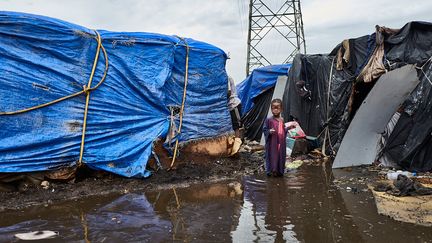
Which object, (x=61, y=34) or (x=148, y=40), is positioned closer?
(x=61, y=34)

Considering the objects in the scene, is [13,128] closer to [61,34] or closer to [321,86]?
[61,34]

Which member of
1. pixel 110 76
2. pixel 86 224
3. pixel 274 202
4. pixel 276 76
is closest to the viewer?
pixel 86 224

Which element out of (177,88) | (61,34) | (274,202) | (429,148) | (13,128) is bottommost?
(274,202)

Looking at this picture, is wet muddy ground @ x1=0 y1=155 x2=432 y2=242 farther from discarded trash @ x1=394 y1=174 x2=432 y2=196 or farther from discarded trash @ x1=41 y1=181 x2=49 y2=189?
discarded trash @ x1=41 y1=181 x2=49 y2=189

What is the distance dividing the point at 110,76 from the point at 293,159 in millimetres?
4755

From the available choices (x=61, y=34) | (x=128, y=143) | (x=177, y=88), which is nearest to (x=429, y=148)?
(x=177, y=88)

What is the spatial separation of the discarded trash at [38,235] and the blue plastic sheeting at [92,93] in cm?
172

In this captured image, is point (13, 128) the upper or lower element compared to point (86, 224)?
upper

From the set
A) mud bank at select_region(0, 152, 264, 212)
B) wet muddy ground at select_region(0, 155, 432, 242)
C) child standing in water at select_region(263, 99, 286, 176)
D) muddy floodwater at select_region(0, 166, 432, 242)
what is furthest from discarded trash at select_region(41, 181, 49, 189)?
child standing in water at select_region(263, 99, 286, 176)

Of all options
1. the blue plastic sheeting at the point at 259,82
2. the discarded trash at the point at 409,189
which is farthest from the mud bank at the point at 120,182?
the blue plastic sheeting at the point at 259,82

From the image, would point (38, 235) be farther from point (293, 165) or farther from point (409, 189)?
point (293, 165)

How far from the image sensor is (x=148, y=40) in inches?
274

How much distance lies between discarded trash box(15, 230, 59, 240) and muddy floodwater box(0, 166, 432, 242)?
76 millimetres

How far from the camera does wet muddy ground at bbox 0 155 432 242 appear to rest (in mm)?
3994
